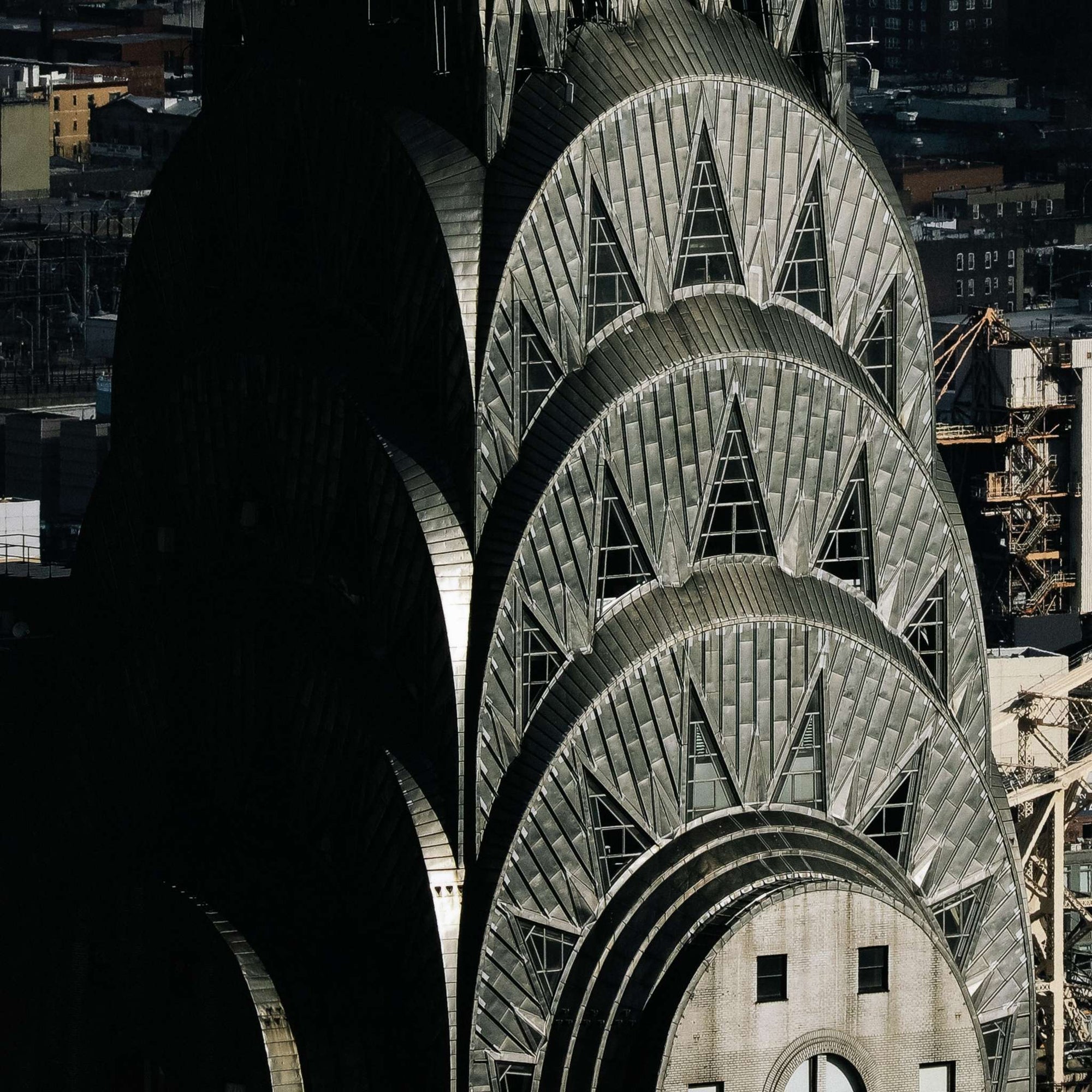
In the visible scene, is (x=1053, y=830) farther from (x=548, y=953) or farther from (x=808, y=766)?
(x=548, y=953)

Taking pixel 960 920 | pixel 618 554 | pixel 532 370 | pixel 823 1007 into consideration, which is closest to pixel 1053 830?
pixel 960 920

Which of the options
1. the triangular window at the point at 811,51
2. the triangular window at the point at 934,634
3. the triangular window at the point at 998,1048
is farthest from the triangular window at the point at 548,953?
the triangular window at the point at 811,51

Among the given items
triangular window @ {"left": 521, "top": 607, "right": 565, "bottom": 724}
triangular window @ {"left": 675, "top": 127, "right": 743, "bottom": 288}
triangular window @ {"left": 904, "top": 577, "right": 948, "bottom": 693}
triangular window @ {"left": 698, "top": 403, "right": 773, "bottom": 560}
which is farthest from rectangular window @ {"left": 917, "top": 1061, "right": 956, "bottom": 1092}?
triangular window @ {"left": 675, "top": 127, "right": 743, "bottom": 288}

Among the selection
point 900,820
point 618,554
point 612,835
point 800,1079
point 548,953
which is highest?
point 618,554

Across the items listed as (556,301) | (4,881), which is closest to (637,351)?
(556,301)

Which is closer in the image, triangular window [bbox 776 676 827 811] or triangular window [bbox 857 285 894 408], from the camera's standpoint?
triangular window [bbox 776 676 827 811]

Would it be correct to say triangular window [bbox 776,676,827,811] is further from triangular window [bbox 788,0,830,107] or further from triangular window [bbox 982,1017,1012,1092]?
triangular window [bbox 788,0,830,107]
